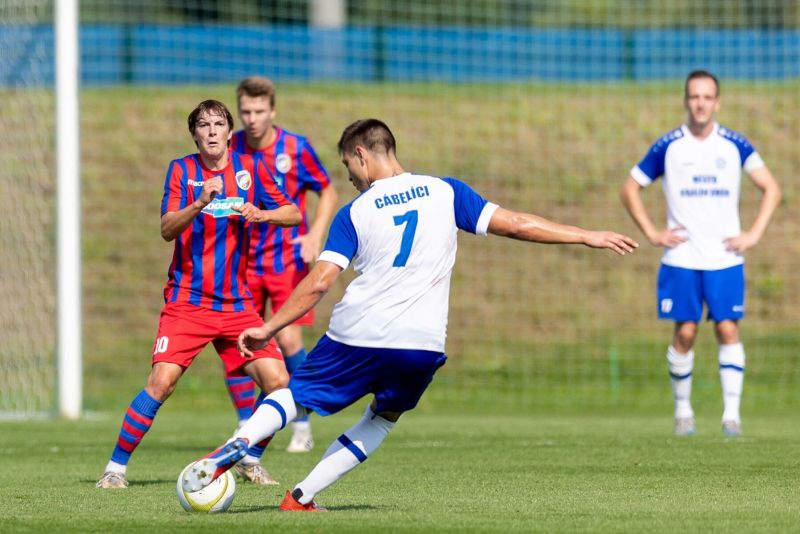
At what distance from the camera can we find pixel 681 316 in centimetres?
1063

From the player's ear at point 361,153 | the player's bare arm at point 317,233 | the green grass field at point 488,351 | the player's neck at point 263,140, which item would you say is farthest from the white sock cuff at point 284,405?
the player's neck at point 263,140

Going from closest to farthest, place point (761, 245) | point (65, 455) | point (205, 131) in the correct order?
point (205, 131) → point (65, 455) → point (761, 245)

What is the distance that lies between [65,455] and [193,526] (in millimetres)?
4152

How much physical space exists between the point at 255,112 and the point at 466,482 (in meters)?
3.13

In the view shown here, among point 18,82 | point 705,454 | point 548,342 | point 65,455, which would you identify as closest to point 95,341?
point 18,82

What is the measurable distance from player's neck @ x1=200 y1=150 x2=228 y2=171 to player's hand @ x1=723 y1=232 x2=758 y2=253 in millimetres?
4332

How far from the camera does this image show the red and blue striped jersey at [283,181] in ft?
32.6

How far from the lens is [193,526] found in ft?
19.7

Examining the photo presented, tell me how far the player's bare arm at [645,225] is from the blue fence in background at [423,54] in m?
8.19

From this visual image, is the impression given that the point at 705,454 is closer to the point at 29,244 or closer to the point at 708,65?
the point at 29,244

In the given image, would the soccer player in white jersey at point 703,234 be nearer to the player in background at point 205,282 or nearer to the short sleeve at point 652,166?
the short sleeve at point 652,166

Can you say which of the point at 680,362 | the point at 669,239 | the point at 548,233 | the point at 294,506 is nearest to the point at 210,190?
the point at 294,506

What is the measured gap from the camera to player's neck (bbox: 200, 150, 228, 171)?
790cm

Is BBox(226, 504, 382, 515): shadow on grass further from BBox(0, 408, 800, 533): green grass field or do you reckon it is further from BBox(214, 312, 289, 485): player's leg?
BBox(214, 312, 289, 485): player's leg
